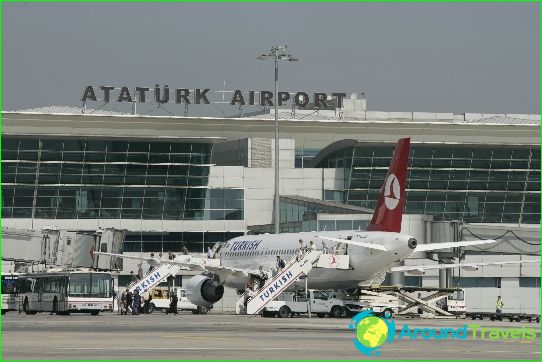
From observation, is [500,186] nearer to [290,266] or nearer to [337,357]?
[290,266]

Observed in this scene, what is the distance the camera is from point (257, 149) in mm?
127188

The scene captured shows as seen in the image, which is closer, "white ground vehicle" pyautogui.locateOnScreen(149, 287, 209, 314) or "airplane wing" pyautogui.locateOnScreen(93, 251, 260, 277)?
"airplane wing" pyautogui.locateOnScreen(93, 251, 260, 277)

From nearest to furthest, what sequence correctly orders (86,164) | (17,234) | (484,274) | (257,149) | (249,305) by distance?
(249,305) → (17,234) → (484,274) → (86,164) → (257,149)

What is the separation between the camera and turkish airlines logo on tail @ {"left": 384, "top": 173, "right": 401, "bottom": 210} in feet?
228

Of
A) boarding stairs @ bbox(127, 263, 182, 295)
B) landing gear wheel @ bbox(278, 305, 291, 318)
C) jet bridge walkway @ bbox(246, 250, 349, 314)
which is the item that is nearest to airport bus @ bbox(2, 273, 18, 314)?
boarding stairs @ bbox(127, 263, 182, 295)

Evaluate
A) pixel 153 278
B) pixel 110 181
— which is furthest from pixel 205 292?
pixel 110 181

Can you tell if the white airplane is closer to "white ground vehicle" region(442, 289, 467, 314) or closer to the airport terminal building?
"white ground vehicle" region(442, 289, 467, 314)

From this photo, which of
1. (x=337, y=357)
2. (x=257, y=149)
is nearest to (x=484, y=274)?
(x=257, y=149)

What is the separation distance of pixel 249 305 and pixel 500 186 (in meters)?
65.7

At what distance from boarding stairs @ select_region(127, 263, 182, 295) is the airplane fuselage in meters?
3.95

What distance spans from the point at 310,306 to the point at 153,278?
1711cm

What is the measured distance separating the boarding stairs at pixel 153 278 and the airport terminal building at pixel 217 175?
88.5 ft

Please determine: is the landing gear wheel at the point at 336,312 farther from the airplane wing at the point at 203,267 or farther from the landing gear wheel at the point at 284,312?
the airplane wing at the point at 203,267

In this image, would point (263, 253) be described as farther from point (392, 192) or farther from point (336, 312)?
point (392, 192)
